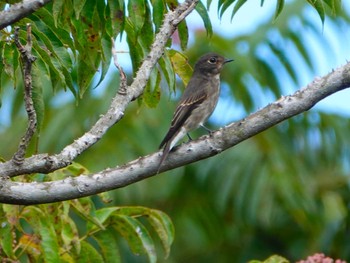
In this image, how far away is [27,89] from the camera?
14.6ft

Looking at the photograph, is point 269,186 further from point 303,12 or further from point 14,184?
point 14,184

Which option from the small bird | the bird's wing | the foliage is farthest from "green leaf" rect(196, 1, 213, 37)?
the bird's wing

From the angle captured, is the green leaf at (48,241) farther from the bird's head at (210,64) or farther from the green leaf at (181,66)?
the bird's head at (210,64)

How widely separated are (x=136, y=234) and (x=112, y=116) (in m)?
1.30

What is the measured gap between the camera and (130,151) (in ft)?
36.2

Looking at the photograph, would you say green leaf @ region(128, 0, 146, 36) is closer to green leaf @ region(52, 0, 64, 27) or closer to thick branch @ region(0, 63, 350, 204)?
green leaf @ region(52, 0, 64, 27)

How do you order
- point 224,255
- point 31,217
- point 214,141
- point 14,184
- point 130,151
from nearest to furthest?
point 14,184 → point 214,141 → point 31,217 → point 130,151 → point 224,255

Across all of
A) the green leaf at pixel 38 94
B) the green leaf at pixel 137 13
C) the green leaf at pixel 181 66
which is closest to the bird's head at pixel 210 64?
the green leaf at pixel 181 66

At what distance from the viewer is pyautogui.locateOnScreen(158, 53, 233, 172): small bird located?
23.2 ft

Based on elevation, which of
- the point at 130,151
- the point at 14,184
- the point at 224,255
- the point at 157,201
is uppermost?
the point at 14,184

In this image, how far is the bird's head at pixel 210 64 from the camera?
8039 mm

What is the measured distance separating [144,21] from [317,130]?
23.5 ft

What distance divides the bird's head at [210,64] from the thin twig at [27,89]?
3564 millimetres

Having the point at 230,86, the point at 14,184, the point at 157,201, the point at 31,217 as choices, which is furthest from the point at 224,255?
the point at 14,184
